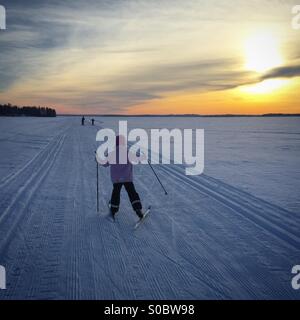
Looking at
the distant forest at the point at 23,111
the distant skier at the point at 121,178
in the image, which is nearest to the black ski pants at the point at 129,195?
the distant skier at the point at 121,178

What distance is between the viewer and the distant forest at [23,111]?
498 ft

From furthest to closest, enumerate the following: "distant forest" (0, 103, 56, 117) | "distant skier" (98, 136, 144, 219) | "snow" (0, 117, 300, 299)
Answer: "distant forest" (0, 103, 56, 117) < "distant skier" (98, 136, 144, 219) < "snow" (0, 117, 300, 299)

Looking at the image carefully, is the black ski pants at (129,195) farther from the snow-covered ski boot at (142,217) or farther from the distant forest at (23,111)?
the distant forest at (23,111)

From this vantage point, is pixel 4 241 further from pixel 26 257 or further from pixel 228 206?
pixel 228 206

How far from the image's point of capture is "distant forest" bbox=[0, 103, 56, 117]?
15194 centimetres

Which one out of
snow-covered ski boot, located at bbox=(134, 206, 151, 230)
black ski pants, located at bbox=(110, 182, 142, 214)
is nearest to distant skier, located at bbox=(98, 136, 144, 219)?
black ski pants, located at bbox=(110, 182, 142, 214)

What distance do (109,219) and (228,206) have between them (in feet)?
8.67

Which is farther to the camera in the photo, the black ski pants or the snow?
the black ski pants

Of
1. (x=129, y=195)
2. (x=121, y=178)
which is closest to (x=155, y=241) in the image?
(x=129, y=195)

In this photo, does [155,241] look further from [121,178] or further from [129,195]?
[121,178]

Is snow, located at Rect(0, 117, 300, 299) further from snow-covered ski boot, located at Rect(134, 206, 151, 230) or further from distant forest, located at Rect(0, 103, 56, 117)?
distant forest, located at Rect(0, 103, 56, 117)

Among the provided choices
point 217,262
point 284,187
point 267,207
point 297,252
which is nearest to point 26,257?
point 217,262

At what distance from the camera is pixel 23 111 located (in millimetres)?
173375
